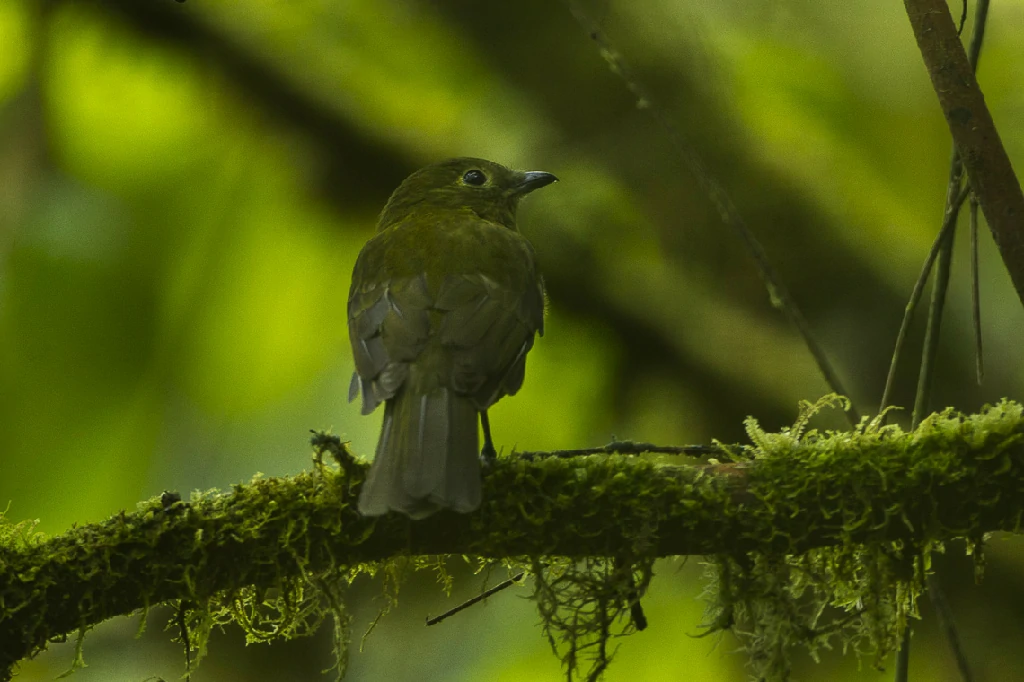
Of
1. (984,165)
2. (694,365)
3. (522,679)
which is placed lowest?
(522,679)

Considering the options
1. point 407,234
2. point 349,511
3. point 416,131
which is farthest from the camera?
point 416,131

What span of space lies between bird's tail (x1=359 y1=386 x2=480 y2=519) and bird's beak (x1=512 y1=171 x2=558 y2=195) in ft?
4.92

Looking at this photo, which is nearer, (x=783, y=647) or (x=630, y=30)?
(x=783, y=647)

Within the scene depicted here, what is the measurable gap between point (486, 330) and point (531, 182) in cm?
125

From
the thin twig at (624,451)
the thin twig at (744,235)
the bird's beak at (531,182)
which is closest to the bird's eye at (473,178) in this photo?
the bird's beak at (531,182)

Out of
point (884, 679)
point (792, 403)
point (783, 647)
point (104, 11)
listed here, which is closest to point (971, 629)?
point (884, 679)

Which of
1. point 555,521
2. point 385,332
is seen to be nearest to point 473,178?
point 385,332

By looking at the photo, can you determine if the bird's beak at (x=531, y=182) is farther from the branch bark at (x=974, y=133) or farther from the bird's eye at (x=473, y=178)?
the branch bark at (x=974, y=133)

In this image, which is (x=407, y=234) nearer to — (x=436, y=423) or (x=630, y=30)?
(x=436, y=423)

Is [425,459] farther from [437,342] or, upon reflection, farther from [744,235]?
[744,235]

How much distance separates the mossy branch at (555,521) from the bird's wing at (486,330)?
0.97 feet

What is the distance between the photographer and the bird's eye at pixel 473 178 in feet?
12.3

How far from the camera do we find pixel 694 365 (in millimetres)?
4488

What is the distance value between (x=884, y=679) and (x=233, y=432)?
2.99 meters
